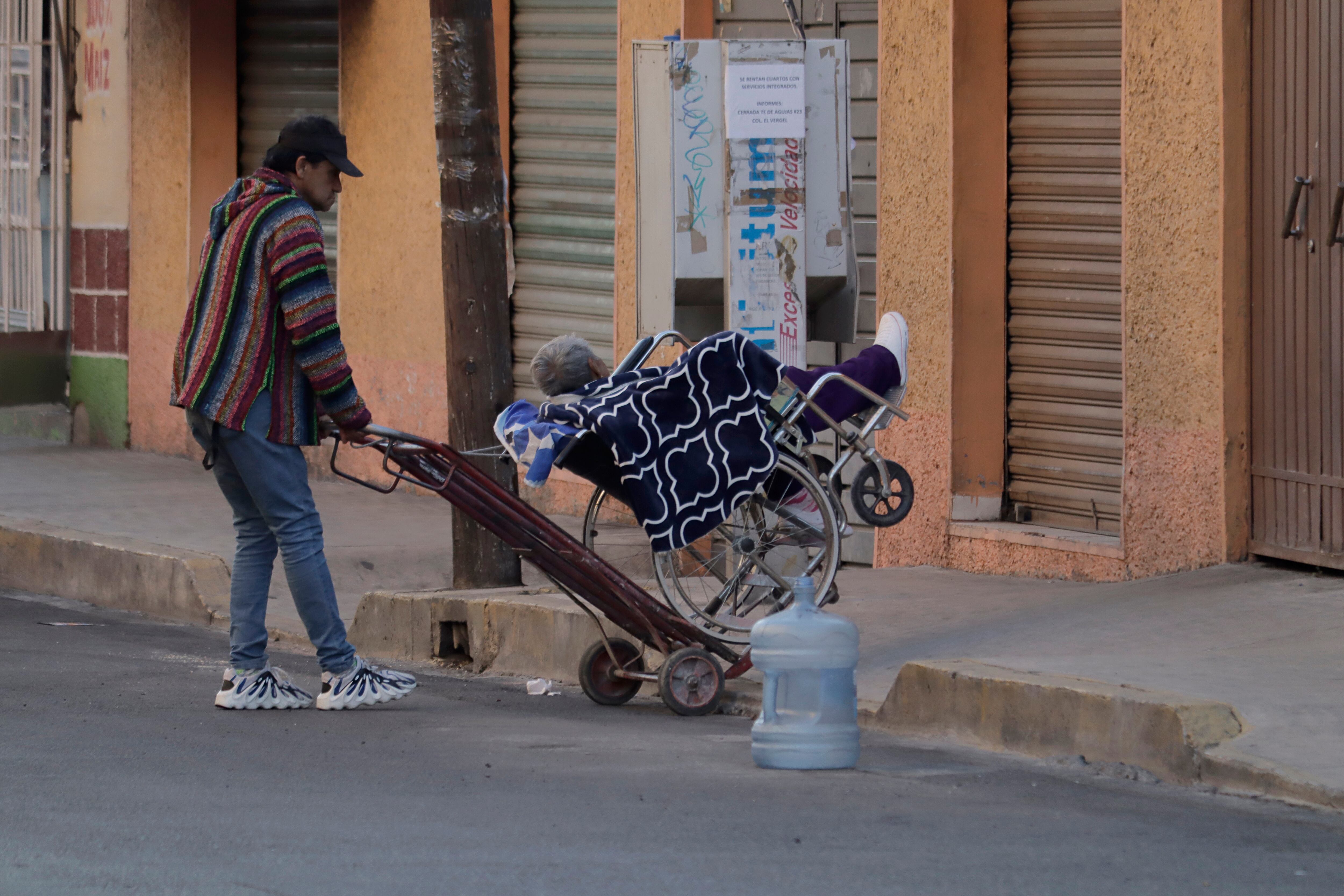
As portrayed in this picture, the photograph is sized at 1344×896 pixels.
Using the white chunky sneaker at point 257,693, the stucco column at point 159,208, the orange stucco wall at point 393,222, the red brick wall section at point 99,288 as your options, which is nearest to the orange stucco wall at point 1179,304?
the white chunky sneaker at point 257,693

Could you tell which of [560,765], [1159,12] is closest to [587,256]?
[1159,12]

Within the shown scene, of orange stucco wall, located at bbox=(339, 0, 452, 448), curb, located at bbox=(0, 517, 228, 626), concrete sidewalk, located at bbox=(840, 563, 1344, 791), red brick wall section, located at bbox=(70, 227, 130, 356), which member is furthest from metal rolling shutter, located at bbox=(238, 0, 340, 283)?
concrete sidewalk, located at bbox=(840, 563, 1344, 791)

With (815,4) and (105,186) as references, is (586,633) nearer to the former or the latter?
(815,4)

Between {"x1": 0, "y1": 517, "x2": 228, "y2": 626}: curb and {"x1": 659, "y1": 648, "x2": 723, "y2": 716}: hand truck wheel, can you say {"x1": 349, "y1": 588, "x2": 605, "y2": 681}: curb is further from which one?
{"x1": 0, "y1": 517, "x2": 228, "y2": 626}: curb

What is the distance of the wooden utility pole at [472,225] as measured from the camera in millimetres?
7730

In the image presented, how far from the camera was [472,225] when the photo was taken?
7.77 m

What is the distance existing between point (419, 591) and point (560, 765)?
112 inches

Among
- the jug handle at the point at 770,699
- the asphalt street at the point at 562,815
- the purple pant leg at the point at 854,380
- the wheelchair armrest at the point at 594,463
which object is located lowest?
the asphalt street at the point at 562,815

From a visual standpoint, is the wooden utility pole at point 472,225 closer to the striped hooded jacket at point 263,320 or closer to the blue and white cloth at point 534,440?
the striped hooded jacket at point 263,320

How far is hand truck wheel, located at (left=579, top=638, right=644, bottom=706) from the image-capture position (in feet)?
21.2

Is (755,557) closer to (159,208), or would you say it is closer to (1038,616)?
(1038,616)

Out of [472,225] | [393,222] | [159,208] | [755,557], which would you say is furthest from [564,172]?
[755,557]

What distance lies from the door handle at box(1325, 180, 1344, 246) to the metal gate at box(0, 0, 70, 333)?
33.3 ft

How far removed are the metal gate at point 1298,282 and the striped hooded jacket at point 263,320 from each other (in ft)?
12.0
